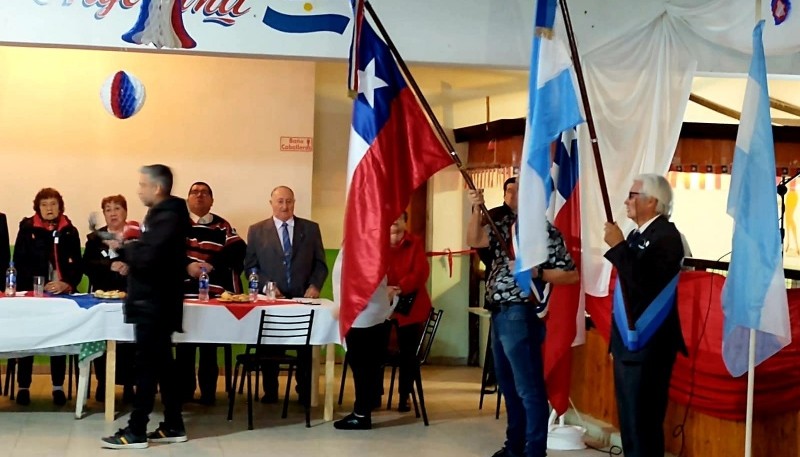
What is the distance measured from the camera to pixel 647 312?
4.54 metres

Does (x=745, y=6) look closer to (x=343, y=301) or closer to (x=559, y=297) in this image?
(x=559, y=297)

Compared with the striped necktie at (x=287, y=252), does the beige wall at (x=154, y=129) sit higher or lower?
higher

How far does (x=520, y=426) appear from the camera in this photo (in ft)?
17.6

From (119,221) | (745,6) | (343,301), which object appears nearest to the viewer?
(343,301)

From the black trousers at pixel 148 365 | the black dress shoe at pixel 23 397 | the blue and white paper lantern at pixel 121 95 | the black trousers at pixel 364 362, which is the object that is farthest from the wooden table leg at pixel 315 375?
the blue and white paper lantern at pixel 121 95

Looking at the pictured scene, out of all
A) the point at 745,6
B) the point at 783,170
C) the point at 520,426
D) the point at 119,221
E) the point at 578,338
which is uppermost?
the point at 745,6

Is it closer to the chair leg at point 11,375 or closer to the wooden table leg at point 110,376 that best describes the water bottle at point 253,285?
the wooden table leg at point 110,376

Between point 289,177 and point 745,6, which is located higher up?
point 745,6

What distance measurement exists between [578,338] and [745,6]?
218 cm

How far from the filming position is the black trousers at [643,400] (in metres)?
4.55

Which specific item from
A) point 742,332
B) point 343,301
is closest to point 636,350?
point 742,332

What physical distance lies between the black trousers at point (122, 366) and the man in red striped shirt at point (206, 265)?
32cm

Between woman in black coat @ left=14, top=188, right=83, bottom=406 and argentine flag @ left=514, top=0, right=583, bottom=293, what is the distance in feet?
11.7

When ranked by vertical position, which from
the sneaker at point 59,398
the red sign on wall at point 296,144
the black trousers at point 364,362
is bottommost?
the sneaker at point 59,398
